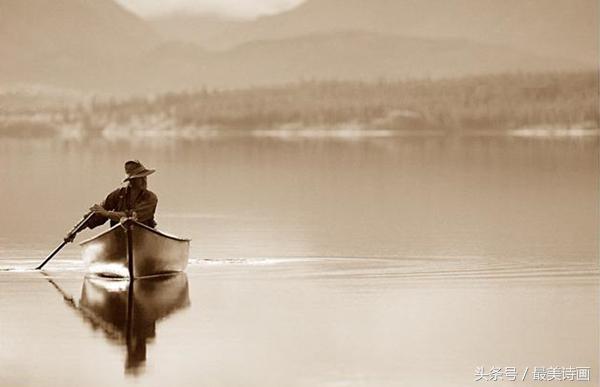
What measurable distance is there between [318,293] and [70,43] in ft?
533

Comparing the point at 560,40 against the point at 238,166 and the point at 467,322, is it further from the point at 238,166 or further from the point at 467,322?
the point at 467,322

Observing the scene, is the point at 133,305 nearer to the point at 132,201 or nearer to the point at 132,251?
Result: the point at 132,251

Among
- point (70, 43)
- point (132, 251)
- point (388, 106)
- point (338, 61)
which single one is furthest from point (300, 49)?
point (132, 251)

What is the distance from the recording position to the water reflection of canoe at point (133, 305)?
51.6 ft

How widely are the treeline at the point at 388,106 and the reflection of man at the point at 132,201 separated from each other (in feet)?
250

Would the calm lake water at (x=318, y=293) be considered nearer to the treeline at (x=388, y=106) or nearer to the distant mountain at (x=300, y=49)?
the treeline at (x=388, y=106)

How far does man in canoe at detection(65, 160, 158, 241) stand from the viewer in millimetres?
18875

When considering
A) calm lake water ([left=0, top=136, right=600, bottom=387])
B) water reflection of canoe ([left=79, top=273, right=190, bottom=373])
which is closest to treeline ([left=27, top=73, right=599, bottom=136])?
calm lake water ([left=0, top=136, right=600, bottom=387])

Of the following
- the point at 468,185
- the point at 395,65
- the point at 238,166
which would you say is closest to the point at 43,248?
the point at 468,185

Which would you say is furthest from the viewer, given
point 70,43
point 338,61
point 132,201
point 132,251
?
point 70,43

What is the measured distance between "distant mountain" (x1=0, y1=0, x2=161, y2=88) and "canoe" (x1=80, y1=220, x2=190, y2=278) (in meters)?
130

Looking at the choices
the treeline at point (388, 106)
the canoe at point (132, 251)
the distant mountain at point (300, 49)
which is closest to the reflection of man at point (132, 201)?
the canoe at point (132, 251)

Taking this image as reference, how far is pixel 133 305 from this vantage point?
17.8 m

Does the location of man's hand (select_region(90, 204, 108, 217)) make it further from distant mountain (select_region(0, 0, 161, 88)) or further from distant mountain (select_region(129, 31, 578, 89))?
distant mountain (select_region(0, 0, 161, 88))
